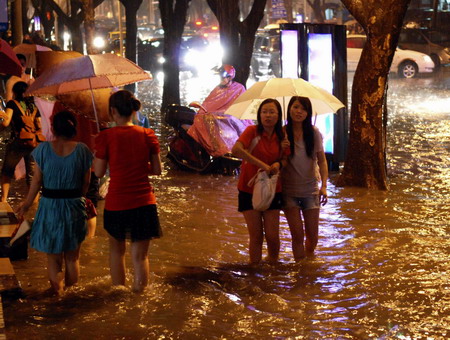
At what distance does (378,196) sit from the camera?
10977 mm

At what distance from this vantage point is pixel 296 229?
748cm

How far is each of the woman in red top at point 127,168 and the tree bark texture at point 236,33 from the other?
11.3m

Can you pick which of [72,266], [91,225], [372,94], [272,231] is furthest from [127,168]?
[372,94]

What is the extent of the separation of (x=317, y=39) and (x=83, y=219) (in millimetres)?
7016

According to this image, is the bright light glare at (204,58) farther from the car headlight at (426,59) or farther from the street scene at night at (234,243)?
the street scene at night at (234,243)

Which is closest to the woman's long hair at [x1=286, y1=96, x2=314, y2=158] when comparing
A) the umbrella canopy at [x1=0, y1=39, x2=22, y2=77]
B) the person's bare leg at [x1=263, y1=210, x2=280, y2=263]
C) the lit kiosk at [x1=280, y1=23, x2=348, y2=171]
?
the person's bare leg at [x1=263, y1=210, x2=280, y2=263]

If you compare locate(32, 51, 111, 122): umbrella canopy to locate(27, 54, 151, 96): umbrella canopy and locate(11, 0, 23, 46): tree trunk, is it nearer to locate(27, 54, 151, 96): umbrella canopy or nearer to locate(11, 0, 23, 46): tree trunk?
locate(27, 54, 151, 96): umbrella canopy

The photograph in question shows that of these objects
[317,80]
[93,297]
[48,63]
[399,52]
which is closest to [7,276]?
[93,297]

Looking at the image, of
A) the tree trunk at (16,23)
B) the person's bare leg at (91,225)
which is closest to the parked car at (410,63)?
the tree trunk at (16,23)

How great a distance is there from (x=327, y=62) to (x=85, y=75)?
6173 mm

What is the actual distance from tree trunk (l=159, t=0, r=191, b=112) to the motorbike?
317 inches

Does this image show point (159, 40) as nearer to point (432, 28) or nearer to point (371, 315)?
point (432, 28)

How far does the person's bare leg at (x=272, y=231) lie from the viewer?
7.24 metres

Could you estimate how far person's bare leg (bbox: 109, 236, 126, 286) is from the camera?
662cm
